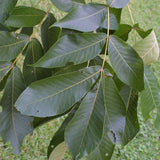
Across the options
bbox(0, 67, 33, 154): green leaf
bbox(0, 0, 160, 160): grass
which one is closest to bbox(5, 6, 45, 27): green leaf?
bbox(0, 67, 33, 154): green leaf

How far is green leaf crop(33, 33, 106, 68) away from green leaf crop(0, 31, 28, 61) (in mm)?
139

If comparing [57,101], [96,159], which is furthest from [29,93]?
[96,159]

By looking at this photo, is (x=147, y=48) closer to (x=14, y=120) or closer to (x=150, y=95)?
(x=150, y=95)

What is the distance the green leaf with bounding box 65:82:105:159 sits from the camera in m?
0.54

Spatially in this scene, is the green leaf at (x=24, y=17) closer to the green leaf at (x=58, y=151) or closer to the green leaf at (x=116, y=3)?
the green leaf at (x=116, y=3)

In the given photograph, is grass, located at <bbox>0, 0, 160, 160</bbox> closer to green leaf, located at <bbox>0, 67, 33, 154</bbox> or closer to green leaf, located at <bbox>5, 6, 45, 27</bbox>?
Answer: green leaf, located at <bbox>5, 6, 45, 27</bbox>

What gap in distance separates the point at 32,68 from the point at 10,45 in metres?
0.09

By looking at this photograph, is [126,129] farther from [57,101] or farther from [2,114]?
[2,114]

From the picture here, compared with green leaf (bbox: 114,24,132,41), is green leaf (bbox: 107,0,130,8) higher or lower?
higher

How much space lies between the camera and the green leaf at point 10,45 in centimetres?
65

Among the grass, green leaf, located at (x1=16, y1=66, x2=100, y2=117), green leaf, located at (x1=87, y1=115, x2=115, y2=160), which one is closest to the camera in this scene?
green leaf, located at (x1=16, y1=66, x2=100, y2=117)

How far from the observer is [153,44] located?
27.1 inches

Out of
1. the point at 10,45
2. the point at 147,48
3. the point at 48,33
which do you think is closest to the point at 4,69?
the point at 10,45

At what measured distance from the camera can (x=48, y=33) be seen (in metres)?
0.74
